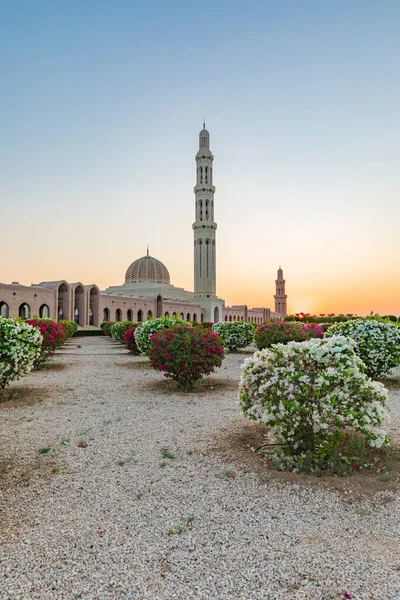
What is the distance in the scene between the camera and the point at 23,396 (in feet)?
23.3

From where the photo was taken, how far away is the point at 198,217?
55.9m

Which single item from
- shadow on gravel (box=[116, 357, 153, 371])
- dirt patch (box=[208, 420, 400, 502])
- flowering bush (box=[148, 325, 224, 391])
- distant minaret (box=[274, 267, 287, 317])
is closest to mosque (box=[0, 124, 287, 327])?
distant minaret (box=[274, 267, 287, 317])

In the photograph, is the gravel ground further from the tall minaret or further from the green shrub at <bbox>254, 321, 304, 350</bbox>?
the tall minaret

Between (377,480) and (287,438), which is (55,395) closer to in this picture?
(287,438)

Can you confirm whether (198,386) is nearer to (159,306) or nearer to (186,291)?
(159,306)

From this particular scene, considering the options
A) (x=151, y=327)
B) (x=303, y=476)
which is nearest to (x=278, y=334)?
(x=151, y=327)

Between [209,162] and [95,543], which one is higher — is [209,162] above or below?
above

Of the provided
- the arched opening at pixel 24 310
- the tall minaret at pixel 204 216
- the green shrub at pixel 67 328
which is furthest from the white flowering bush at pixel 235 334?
the tall minaret at pixel 204 216

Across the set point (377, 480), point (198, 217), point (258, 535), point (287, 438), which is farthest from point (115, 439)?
point (198, 217)

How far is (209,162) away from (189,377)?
52765mm

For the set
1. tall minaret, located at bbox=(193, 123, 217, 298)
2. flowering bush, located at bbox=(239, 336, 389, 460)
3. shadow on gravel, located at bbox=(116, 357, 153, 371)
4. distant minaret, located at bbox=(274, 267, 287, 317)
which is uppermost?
tall minaret, located at bbox=(193, 123, 217, 298)

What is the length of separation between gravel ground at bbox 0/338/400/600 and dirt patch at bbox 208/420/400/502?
0.32 ft

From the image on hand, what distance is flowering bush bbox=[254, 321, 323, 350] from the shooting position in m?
12.1

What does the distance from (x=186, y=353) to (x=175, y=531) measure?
15.7 ft
